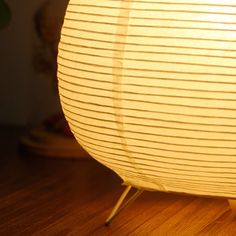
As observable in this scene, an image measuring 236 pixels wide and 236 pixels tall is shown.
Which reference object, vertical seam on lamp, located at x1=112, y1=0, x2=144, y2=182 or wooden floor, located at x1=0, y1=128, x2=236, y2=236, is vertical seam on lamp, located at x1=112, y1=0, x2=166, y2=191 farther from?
wooden floor, located at x1=0, y1=128, x2=236, y2=236

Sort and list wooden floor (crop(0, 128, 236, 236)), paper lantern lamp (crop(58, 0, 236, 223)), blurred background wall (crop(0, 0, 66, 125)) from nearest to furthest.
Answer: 1. paper lantern lamp (crop(58, 0, 236, 223))
2. wooden floor (crop(0, 128, 236, 236))
3. blurred background wall (crop(0, 0, 66, 125))

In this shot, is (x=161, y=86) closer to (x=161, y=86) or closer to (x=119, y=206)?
(x=161, y=86)

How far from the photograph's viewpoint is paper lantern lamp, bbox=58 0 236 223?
53cm

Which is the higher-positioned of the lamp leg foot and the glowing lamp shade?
the glowing lamp shade

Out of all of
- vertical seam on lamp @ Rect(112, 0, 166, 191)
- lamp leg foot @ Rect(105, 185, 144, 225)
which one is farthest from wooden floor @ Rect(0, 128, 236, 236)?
vertical seam on lamp @ Rect(112, 0, 166, 191)

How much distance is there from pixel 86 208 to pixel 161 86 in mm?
258

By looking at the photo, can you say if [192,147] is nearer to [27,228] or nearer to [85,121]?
[85,121]

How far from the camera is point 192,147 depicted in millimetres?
552

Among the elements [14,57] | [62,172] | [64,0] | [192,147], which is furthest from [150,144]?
[14,57]

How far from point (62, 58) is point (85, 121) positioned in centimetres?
7

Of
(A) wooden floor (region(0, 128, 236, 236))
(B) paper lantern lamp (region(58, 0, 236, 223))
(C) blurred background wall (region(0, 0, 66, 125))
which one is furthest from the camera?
(C) blurred background wall (region(0, 0, 66, 125))

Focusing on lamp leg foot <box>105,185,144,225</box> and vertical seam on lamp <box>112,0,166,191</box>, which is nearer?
vertical seam on lamp <box>112,0,166,191</box>

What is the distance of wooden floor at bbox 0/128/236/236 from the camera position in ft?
2.24

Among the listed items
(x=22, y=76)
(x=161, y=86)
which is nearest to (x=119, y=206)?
(x=161, y=86)
